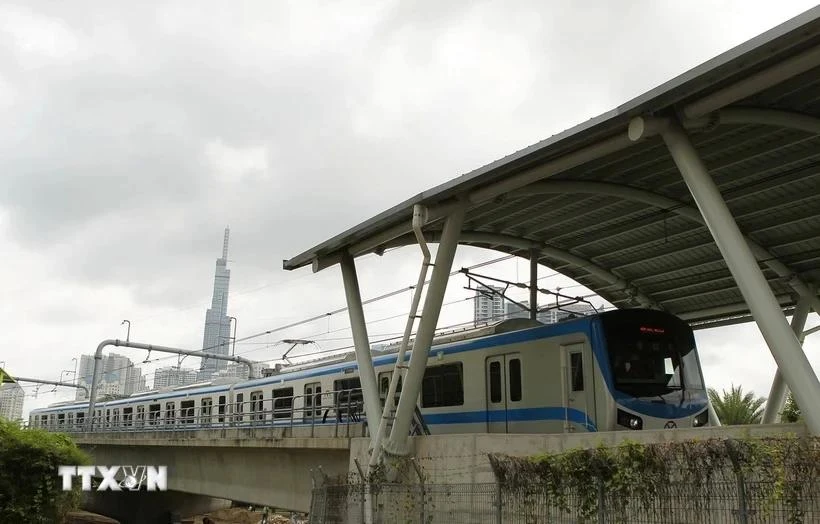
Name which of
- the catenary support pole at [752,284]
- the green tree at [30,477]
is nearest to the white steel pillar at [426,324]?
the catenary support pole at [752,284]

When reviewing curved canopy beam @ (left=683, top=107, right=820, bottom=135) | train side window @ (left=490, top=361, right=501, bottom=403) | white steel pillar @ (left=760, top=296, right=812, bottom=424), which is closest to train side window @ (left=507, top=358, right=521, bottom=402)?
train side window @ (left=490, top=361, right=501, bottom=403)

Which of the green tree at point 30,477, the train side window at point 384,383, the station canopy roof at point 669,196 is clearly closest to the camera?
the station canopy roof at point 669,196

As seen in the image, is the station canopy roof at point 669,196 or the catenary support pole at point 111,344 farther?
the catenary support pole at point 111,344

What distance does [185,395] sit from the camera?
35.8 metres

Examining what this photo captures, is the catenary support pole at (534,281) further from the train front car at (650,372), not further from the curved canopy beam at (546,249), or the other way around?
the train front car at (650,372)

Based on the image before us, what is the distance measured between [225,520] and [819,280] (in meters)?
52.5

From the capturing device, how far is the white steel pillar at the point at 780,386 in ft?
72.7

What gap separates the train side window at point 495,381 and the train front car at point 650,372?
10.2ft

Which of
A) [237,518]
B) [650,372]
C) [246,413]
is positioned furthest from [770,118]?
[237,518]

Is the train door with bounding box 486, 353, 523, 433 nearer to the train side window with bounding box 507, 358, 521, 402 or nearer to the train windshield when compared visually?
the train side window with bounding box 507, 358, 521, 402

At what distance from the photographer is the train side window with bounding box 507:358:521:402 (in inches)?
711

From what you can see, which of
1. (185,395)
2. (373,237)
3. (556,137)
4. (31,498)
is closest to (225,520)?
(185,395)

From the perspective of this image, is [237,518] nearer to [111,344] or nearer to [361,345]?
[111,344]

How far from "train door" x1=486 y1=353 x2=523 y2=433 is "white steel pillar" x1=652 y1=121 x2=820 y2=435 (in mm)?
7052
